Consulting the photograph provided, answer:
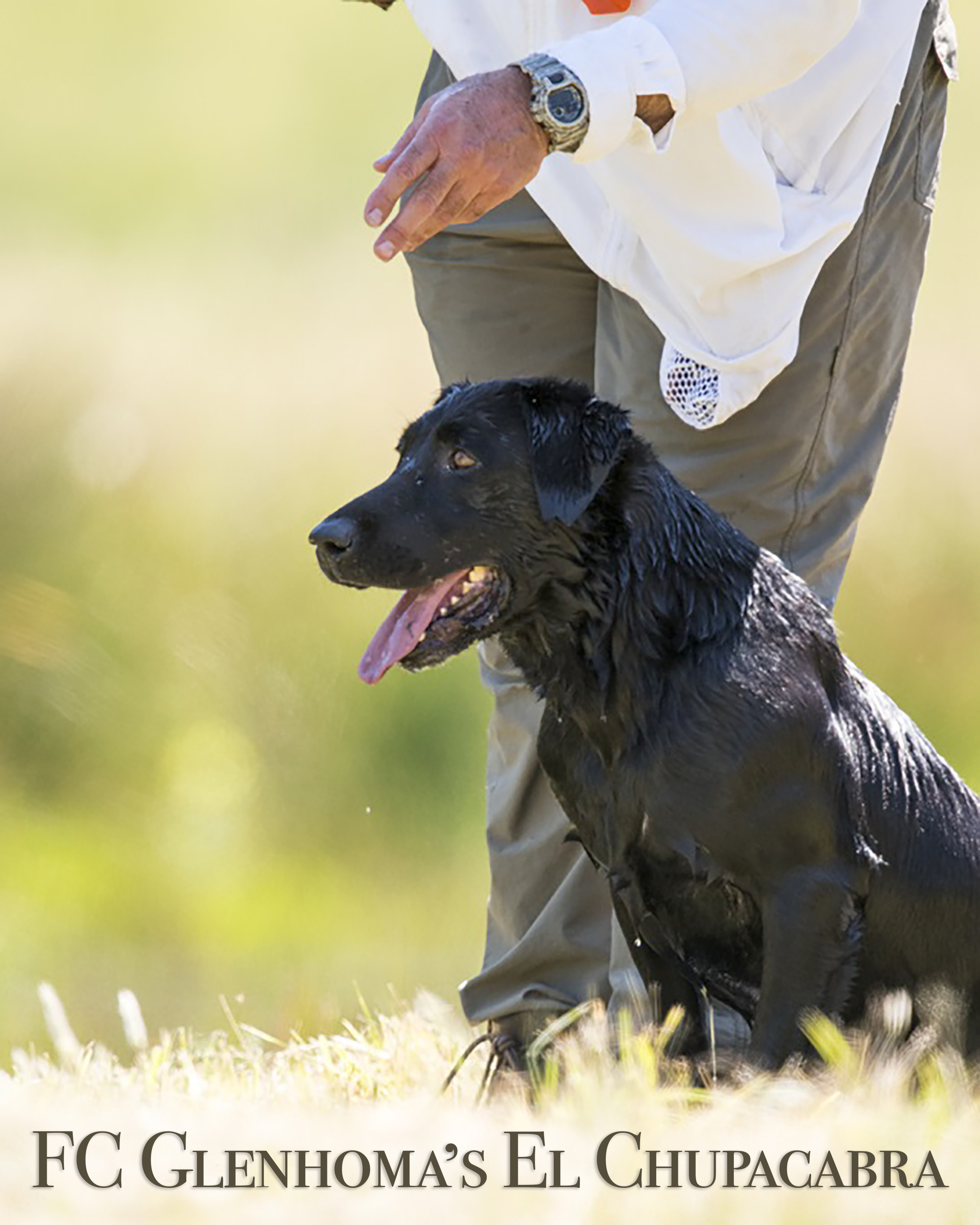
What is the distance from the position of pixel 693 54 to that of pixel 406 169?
19.4 inches

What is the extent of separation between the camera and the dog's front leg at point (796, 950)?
3.12 m

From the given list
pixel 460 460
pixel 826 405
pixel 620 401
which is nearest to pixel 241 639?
pixel 620 401

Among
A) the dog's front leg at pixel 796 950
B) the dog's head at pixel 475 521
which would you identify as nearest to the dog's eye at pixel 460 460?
the dog's head at pixel 475 521

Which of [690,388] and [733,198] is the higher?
[733,198]

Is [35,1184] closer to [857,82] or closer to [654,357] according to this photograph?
[654,357]

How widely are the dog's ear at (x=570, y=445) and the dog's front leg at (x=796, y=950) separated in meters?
0.70

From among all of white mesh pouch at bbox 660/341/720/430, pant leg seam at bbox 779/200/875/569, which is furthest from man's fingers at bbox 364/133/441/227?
pant leg seam at bbox 779/200/875/569

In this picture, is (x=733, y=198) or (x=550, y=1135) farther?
(x=733, y=198)

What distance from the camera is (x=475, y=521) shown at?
128 inches

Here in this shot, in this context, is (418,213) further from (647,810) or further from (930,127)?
(930,127)

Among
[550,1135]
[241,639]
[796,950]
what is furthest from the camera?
[241,639]

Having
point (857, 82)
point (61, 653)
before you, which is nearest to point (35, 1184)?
point (857, 82)

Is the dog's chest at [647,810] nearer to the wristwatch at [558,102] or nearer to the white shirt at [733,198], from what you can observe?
the white shirt at [733,198]

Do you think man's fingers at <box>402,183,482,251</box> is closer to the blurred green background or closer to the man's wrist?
the man's wrist
